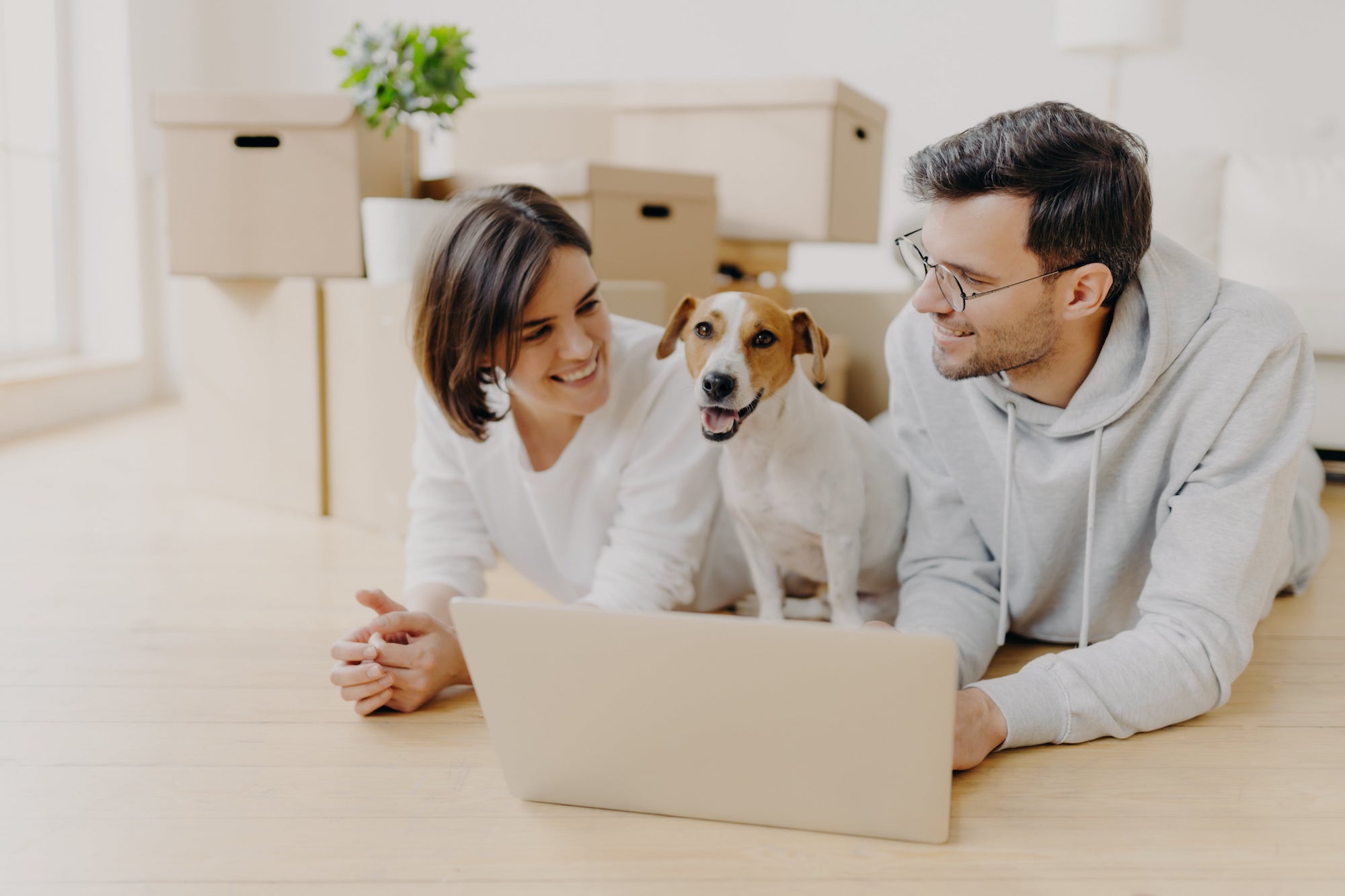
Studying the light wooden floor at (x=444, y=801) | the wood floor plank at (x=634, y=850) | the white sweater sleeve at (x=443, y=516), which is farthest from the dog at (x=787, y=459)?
the wood floor plank at (x=634, y=850)

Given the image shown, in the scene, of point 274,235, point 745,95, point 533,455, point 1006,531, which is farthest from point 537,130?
point 1006,531

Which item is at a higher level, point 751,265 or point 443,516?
point 751,265

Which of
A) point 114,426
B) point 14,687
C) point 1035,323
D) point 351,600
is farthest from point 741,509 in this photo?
point 114,426

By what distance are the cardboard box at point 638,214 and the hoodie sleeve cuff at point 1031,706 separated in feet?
4.09

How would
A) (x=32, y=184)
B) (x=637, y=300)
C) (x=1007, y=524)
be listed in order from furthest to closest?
1. (x=32, y=184)
2. (x=637, y=300)
3. (x=1007, y=524)

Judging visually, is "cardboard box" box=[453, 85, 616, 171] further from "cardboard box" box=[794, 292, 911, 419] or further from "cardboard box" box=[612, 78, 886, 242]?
"cardboard box" box=[794, 292, 911, 419]

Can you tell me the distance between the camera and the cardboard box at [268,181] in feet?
7.46

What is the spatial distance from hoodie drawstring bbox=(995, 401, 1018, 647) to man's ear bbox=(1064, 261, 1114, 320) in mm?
173

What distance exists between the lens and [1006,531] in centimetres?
144

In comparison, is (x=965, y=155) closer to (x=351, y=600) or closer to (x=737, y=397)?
(x=737, y=397)

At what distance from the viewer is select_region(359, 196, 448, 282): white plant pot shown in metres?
2.16

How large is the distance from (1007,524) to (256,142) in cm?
178

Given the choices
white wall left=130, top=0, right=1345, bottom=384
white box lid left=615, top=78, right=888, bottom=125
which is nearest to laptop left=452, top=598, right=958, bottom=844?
white box lid left=615, top=78, right=888, bottom=125

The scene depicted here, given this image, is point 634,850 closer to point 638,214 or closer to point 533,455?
point 533,455
